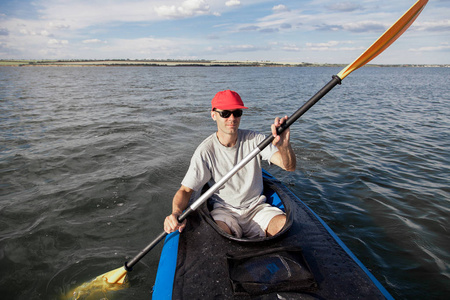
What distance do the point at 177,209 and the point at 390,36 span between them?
2.96 m

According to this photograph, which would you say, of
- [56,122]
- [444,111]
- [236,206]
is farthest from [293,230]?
[444,111]

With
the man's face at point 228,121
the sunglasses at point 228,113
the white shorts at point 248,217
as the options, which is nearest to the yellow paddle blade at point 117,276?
the white shorts at point 248,217

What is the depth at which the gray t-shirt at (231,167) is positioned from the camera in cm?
309

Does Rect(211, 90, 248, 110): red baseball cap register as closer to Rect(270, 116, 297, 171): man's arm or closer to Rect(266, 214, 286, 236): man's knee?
Rect(270, 116, 297, 171): man's arm

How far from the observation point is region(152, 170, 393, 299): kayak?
2152mm

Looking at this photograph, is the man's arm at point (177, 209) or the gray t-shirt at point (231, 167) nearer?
the man's arm at point (177, 209)

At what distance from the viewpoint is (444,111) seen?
14.1 metres

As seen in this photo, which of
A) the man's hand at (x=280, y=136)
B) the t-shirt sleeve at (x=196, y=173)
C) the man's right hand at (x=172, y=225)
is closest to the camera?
the man's hand at (x=280, y=136)

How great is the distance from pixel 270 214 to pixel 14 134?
10.5 meters

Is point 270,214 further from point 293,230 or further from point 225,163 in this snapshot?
point 225,163

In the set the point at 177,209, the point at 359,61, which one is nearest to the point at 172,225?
the point at 177,209

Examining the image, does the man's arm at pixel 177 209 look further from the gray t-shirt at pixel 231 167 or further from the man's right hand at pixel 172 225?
the gray t-shirt at pixel 231 167

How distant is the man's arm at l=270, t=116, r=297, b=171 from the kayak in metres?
0.53

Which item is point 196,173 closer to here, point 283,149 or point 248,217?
point 248,217
